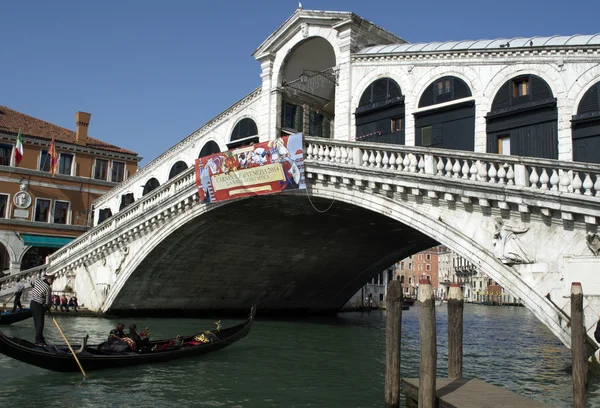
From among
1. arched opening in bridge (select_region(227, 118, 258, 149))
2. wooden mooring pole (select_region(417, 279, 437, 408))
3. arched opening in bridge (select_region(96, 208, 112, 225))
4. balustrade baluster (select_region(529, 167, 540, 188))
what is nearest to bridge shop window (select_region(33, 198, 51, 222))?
arched opening in bridge (select_region(96, 208, 112, 225))

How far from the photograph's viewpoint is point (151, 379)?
30.0 ft

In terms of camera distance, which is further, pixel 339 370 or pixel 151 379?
pixel 339 370

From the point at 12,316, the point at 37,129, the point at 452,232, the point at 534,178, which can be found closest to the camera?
the point at 534,178

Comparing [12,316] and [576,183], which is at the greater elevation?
[576,183]

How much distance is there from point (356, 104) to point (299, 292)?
11851 millimetres

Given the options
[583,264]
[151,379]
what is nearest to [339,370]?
[151,379]

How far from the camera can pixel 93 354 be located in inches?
358

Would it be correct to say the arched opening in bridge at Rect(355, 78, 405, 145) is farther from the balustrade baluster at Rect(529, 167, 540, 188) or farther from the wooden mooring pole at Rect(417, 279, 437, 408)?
the wooden mooring pole at Rect(417, 279, 437, 408)

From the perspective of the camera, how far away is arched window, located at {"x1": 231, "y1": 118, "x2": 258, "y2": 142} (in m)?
17.1

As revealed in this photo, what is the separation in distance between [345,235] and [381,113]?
5.88m

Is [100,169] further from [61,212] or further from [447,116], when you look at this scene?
[447,116]

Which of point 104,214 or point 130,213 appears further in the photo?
point 104,214

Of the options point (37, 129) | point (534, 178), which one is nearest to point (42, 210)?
point (37, 129)

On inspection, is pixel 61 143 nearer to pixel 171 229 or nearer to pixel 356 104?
pixel 171 229
